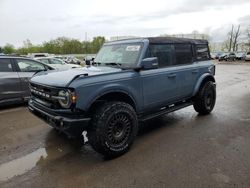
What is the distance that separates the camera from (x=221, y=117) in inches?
231

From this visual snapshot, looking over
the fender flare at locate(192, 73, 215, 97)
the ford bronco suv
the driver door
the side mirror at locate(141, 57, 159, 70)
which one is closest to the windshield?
the ford bronco suv

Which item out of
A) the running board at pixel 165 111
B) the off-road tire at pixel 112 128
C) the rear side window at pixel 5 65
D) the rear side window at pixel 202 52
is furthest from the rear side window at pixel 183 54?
the rear side window at pixel 5 65

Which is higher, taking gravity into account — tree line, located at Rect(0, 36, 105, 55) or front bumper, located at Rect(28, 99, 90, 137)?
tree line, located at Rect(0, 36, 105, 55)

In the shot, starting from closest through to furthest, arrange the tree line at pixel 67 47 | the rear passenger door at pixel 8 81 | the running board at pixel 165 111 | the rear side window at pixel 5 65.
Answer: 1. the running board at pixel 165 111
2. the rear passenger door at pixel 8 81
3. the rear side window at pixel 5 65
4. the tree line at pixel 67 47

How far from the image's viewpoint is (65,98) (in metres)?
3.41

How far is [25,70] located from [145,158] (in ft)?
17.8

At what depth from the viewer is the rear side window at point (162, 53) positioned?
4.56 m

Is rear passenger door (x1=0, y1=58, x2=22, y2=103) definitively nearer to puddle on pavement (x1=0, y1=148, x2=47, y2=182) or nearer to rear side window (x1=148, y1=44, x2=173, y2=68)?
puddle on pavement (x1=0, y1=148, x2=47, y2=182)

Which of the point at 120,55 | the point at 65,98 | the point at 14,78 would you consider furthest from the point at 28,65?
Answer: the point at 65,98

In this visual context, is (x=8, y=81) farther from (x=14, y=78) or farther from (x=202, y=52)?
(x=202, y=52)

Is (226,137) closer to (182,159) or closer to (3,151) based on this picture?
(182,159)

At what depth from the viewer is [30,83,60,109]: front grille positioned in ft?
11.9

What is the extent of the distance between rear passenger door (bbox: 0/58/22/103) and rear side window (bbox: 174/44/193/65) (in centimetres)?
485

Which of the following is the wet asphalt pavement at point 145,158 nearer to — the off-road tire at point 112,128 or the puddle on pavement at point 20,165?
the puddle on pavement at point 20,165
